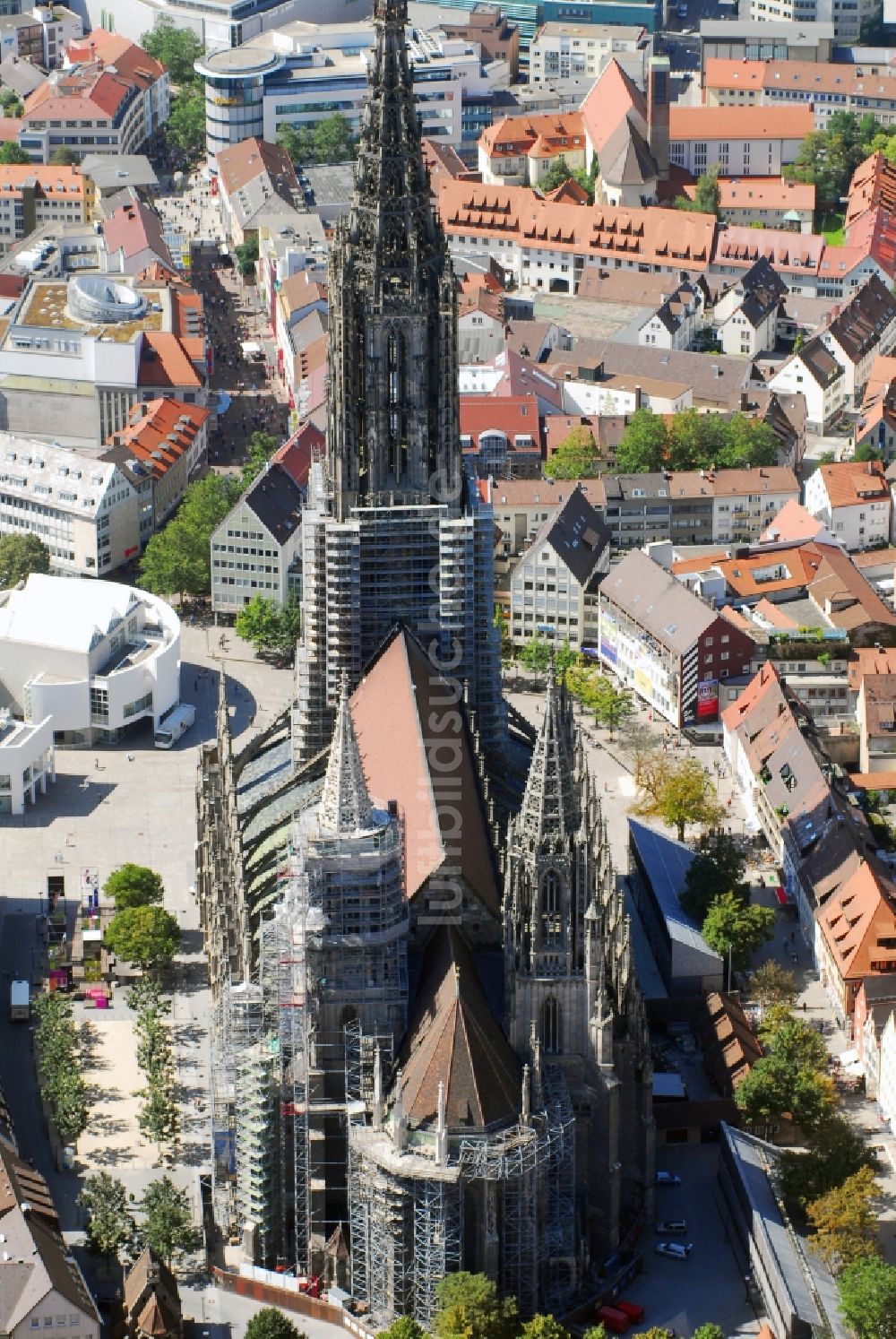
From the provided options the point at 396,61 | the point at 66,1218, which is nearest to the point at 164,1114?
the point at 66,1218

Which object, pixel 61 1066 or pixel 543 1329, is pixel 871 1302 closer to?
pixel 543 1329

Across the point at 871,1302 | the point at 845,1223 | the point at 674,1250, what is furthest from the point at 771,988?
the point at 871,1302

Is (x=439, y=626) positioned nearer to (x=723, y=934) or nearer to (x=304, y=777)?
(x=304, y=777)

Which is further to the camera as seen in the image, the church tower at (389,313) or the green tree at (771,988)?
the green tree at (771,988)

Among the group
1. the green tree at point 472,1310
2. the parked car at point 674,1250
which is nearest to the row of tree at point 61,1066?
the green tree at point 472,1310

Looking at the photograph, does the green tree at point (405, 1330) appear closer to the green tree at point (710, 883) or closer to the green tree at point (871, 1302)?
the green tree at point (871, 1302)

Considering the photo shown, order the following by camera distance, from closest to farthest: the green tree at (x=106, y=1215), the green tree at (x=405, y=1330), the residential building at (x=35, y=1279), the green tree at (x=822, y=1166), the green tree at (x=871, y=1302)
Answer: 1. the residential building at (x=35, y=1279)
2. the green tree at (x=405, y=1330)
3. the green tree at (x=871, y=1302)
4. the green tree at (x=106, y=1215)
5. the green tree at (x=822, y=1166)
